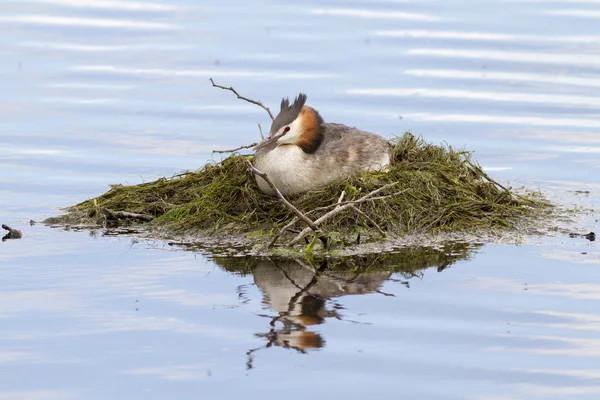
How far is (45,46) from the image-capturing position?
64.7 feet

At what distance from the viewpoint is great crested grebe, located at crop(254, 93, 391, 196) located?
10484mm

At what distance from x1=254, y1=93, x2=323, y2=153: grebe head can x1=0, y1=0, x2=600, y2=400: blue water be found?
4.32 ft

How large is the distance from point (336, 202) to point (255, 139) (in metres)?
3.97

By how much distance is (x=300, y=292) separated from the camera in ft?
28.4

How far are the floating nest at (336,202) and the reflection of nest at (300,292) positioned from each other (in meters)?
0.64

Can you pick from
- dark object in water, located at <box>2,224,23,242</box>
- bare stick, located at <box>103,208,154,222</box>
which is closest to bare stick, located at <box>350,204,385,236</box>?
Result: bare stick, located at <box>103,208,154,222</box>

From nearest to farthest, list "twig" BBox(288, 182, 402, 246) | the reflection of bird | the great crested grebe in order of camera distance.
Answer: the reflection of bird
"twig" BBox(288, 182, 402, 246)
the great crested grebe

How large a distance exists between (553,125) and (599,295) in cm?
660

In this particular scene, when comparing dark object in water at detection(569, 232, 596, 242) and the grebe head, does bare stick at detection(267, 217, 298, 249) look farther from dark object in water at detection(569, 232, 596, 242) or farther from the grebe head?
dark object in water at detection(569, 232, 596, 242)

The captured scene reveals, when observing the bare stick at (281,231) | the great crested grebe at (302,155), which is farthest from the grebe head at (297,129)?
the bare stick at (281,231)

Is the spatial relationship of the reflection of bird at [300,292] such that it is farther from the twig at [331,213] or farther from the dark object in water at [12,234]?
the dark object in water at [12,234]

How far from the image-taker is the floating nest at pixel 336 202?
1028cm

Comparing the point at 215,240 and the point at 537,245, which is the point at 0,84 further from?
the point at 537,245

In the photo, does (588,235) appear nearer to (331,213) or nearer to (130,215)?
(331,213)
